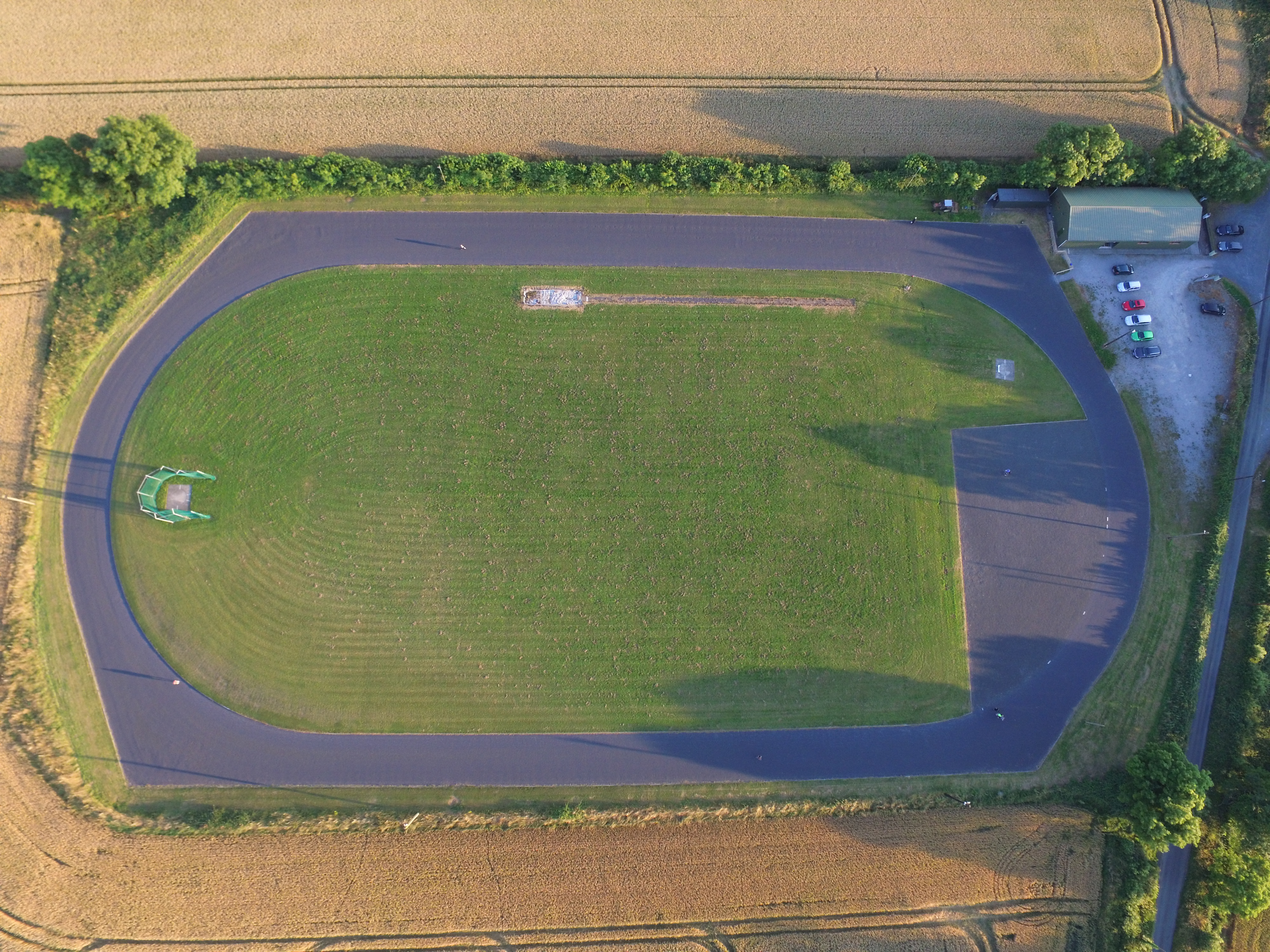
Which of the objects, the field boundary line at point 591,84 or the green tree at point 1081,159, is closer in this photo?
the green tree at point 1081,159

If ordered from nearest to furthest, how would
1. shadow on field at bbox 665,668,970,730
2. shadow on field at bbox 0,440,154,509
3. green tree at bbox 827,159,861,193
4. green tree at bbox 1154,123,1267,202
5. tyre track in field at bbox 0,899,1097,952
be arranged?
tyre track in field at bbox 0,899,1097,952 → shadow on field at bbox 665,668,970,730 → shadow on field at bbox 0,440,154,509 → green tree at bbox 1154,123,1267,202 → green tree at bbox 827,159,861,193

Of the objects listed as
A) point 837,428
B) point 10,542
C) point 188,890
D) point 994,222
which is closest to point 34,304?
point 10,542

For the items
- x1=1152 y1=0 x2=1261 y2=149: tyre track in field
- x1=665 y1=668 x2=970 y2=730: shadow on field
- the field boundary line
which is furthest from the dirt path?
x1=1152 y1=0 x2=1261 y2=149: tyre track in field

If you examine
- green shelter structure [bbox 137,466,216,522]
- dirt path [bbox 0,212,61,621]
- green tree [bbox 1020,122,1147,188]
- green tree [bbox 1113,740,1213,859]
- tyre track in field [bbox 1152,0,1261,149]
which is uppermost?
tyre track in field [bbox 1152,0,1261,149]

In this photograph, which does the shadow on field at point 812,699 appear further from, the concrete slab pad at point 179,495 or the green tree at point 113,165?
the green tree at point 113,165

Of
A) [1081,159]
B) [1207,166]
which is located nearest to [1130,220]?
[1081,159]

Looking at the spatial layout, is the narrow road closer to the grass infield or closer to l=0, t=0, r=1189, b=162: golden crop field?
the grass infield

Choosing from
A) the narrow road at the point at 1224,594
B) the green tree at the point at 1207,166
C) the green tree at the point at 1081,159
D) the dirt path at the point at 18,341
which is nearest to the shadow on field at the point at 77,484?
the dirt path at the point at 18,341

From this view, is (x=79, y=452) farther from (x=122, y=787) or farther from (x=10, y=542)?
(x=122, y=787)
